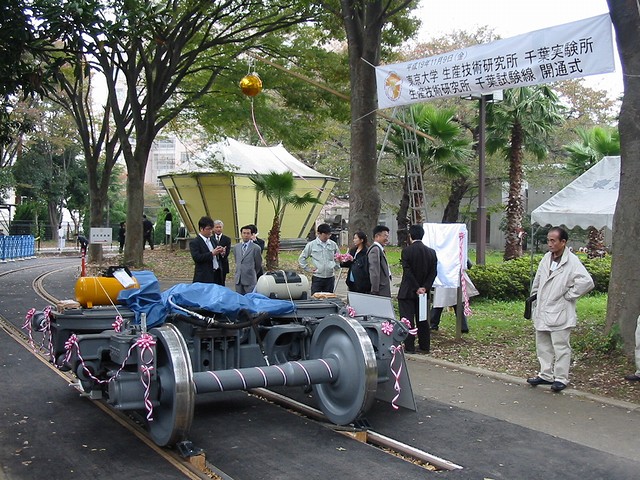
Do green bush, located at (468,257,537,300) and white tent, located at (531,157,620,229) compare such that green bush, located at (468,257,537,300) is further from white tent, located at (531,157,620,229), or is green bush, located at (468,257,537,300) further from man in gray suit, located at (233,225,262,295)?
man in gray suit, located at (233,225,262,295)

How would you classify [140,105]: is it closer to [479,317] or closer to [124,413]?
[479,317]

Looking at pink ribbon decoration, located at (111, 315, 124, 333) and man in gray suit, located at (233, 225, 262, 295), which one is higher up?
man in gray suit, located at (233, 225, 262, 295)

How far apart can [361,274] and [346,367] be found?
3940 mm

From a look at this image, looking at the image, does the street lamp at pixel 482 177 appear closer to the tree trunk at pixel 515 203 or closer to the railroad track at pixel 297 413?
the tree trunk at pixel 515 203

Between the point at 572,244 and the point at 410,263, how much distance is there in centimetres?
3244

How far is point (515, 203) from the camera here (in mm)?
25234

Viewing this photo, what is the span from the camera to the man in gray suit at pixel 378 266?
1012 cm

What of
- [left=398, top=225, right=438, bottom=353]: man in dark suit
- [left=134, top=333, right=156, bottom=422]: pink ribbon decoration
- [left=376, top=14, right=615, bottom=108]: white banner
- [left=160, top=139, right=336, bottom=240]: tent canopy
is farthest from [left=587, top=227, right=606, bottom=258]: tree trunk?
[left=134, top=333, right=156, bottom=422]: pink ribbon decoration

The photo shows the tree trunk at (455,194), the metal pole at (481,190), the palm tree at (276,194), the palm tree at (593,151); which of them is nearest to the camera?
the metal pole at (481,190)

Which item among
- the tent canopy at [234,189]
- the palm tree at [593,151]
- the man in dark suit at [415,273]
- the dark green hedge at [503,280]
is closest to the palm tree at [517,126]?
the palm tree at [593,151]

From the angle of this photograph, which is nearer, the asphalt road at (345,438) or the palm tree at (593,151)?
the asphalt road at (345,438)

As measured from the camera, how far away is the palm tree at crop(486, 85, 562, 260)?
81.2 ft

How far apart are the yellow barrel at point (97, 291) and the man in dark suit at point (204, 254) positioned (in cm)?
322

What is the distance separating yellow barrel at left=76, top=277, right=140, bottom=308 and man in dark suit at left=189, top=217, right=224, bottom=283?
322 cm
